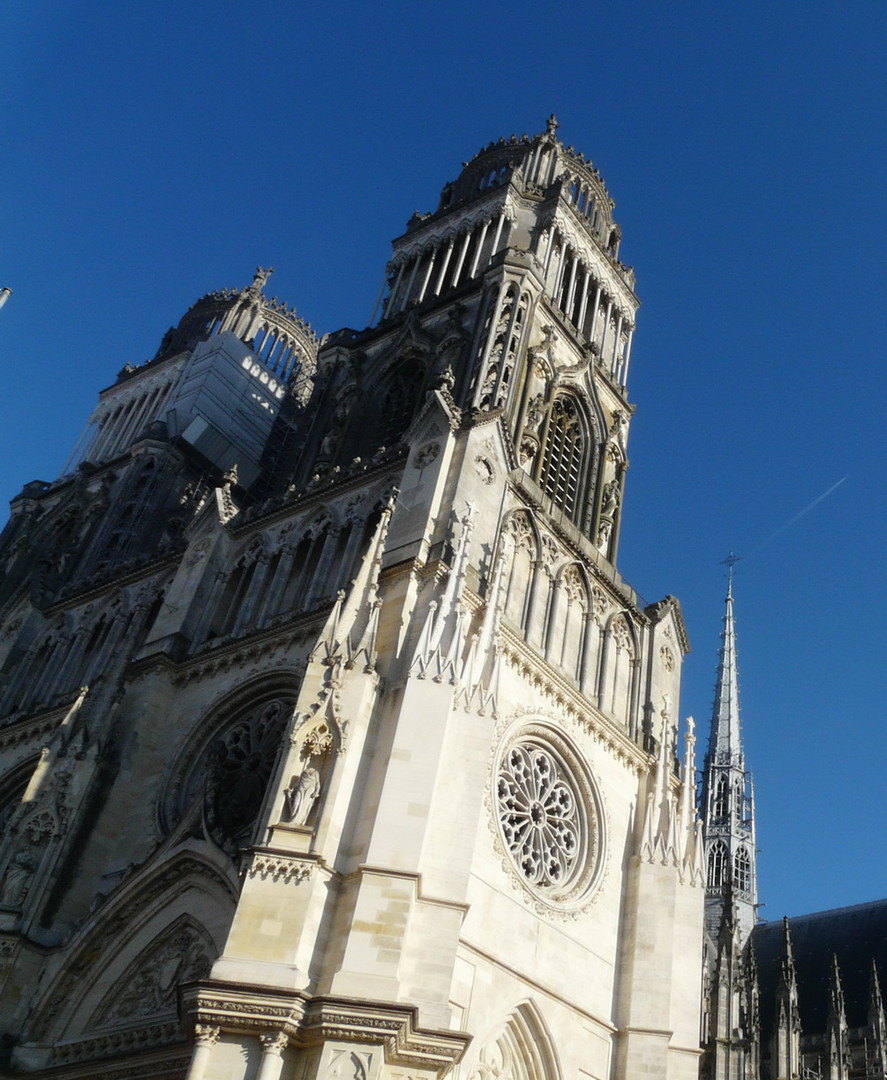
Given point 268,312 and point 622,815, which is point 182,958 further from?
point 268,312

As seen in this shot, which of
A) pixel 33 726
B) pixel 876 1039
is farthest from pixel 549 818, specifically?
pixel 876 1039

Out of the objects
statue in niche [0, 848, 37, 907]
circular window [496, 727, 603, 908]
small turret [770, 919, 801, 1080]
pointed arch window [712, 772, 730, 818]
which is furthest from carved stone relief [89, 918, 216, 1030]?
pointed arch window [712, 772, 730, 818]

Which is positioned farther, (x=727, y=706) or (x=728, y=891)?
(x=727, y=706)

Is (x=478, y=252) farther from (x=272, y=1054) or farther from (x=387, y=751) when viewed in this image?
(x=272, y=1054)

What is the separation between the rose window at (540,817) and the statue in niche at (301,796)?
16.8 feet

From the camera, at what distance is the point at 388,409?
31.8 meters

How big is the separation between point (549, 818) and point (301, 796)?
24.2 ft

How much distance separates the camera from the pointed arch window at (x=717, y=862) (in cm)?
6544

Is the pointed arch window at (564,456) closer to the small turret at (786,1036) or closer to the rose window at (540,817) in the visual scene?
the rose window at (540,817)

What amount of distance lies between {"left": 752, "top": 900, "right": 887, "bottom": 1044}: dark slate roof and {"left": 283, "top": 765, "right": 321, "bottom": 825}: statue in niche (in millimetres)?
30252

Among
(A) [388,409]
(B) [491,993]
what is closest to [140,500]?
(A) [388,409]

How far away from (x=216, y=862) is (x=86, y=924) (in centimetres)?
329

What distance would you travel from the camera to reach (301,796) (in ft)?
59.7

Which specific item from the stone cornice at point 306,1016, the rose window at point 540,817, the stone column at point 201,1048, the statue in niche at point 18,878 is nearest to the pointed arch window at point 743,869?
the rose window at point 540,817
